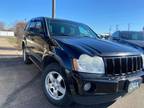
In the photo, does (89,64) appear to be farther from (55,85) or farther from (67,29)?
(67,29)

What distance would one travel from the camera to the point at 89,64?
10.6 ft

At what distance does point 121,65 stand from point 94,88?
0.66 meters

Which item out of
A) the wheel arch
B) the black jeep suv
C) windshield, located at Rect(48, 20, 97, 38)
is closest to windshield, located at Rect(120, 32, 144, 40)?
windshield, located at Rect(48, 20, 97, 38)

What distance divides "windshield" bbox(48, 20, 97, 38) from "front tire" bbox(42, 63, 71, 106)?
3.22 feet

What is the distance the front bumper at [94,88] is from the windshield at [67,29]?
1649 mm

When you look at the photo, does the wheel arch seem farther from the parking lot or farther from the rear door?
the parking lot

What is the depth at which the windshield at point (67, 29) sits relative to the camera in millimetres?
4668

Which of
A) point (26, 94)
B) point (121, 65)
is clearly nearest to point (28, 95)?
point (26, 94)

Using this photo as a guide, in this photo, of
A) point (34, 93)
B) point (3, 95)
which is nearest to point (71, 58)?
point (34, 93)

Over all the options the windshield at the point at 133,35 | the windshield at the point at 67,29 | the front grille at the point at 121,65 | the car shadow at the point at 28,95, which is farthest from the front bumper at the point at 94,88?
the windshield at the point at 133,35

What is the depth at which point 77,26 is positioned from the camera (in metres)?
5.38

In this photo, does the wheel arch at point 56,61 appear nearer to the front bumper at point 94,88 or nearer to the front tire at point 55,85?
the front tire at point 55,85

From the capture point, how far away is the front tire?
346 centimetres

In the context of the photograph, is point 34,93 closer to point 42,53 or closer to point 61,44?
point 42,53
